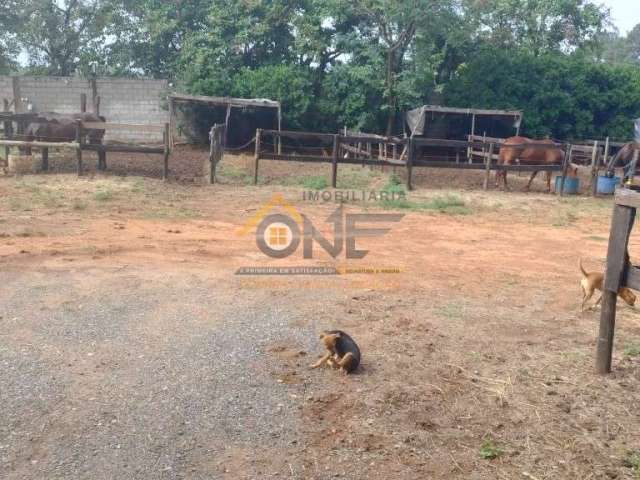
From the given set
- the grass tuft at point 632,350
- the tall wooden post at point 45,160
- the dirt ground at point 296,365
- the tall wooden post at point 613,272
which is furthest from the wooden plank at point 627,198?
the tall wooden post at point 45,160

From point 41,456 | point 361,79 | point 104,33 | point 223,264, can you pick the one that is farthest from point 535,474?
point 104,33

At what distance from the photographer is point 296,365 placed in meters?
A: 5.00

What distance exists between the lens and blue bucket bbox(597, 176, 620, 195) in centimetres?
1627

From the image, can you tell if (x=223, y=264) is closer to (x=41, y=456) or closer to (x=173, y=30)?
(x=41, y=456)

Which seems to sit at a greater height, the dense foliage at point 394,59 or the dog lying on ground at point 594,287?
the dense foliage at point 394,59

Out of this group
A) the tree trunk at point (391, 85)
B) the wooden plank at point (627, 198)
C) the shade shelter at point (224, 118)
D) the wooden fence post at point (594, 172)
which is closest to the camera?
the wooden plank at point (627, 198)

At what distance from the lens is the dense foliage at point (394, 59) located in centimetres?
2272

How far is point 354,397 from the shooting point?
448 centimetres

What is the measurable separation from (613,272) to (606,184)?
12775mm

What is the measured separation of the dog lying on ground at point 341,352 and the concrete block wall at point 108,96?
21.0 meters

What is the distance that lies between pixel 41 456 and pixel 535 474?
9.09 ft

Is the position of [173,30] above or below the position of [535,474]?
above

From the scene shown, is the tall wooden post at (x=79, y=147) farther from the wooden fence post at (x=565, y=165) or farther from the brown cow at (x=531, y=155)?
the wooden fence post at (x=565, y=165)

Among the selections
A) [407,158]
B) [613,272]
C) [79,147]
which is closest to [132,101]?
[79,147]
